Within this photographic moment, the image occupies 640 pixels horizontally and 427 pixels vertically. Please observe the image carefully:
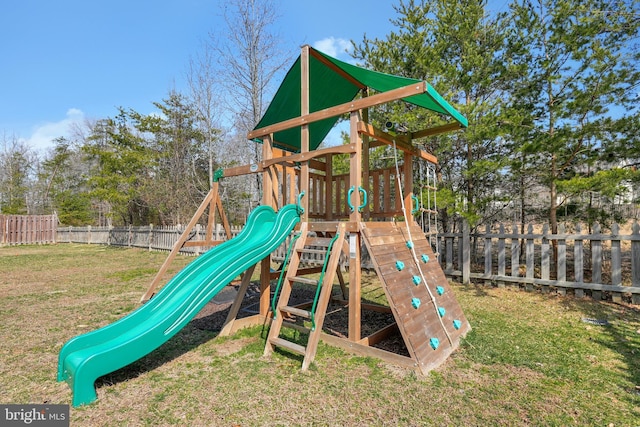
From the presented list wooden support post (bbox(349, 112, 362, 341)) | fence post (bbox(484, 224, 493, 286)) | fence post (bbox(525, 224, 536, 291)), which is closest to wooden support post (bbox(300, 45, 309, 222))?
wooden support post (bbox(349, 112, 362, 341))

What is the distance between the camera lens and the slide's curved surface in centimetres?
291

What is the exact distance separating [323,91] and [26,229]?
1025 inches

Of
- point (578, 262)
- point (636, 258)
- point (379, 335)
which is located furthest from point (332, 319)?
point (636, 258)

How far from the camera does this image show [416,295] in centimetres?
400

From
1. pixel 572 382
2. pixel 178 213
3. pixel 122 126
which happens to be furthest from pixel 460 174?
pixel 122 126

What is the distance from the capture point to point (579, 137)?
656 centimetres

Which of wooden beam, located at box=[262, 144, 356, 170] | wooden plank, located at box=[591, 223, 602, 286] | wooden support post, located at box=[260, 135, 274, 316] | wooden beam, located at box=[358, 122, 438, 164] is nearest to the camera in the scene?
wooden beam, located at box=[262, 144, 356, 170]

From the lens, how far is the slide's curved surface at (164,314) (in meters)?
2.91

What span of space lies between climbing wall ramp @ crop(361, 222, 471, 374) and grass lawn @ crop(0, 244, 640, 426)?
190 millimetres

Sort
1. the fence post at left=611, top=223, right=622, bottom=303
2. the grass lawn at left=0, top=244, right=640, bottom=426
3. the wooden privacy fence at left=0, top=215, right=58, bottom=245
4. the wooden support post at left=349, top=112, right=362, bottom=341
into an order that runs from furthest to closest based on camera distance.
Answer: the wooden privacy fence at left=0, top=215, right=58, bottom=245 → the fence post at left=611, top=223, right=622, bottom=303 → the wooden support post at left=349, top=112, right=362, bottom=341 → the grass lawn at left=0, top=244, right=640, bottom=426

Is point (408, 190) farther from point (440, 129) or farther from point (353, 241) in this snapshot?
point (353, 241)

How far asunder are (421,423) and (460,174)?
7.58m

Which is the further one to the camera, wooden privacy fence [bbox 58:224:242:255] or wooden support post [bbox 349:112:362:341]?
wooden privacy fence [bbox 58:224:242:255]

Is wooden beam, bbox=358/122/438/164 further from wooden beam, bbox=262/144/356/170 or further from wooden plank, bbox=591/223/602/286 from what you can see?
wooden plank, bbox=591/223/602/286
